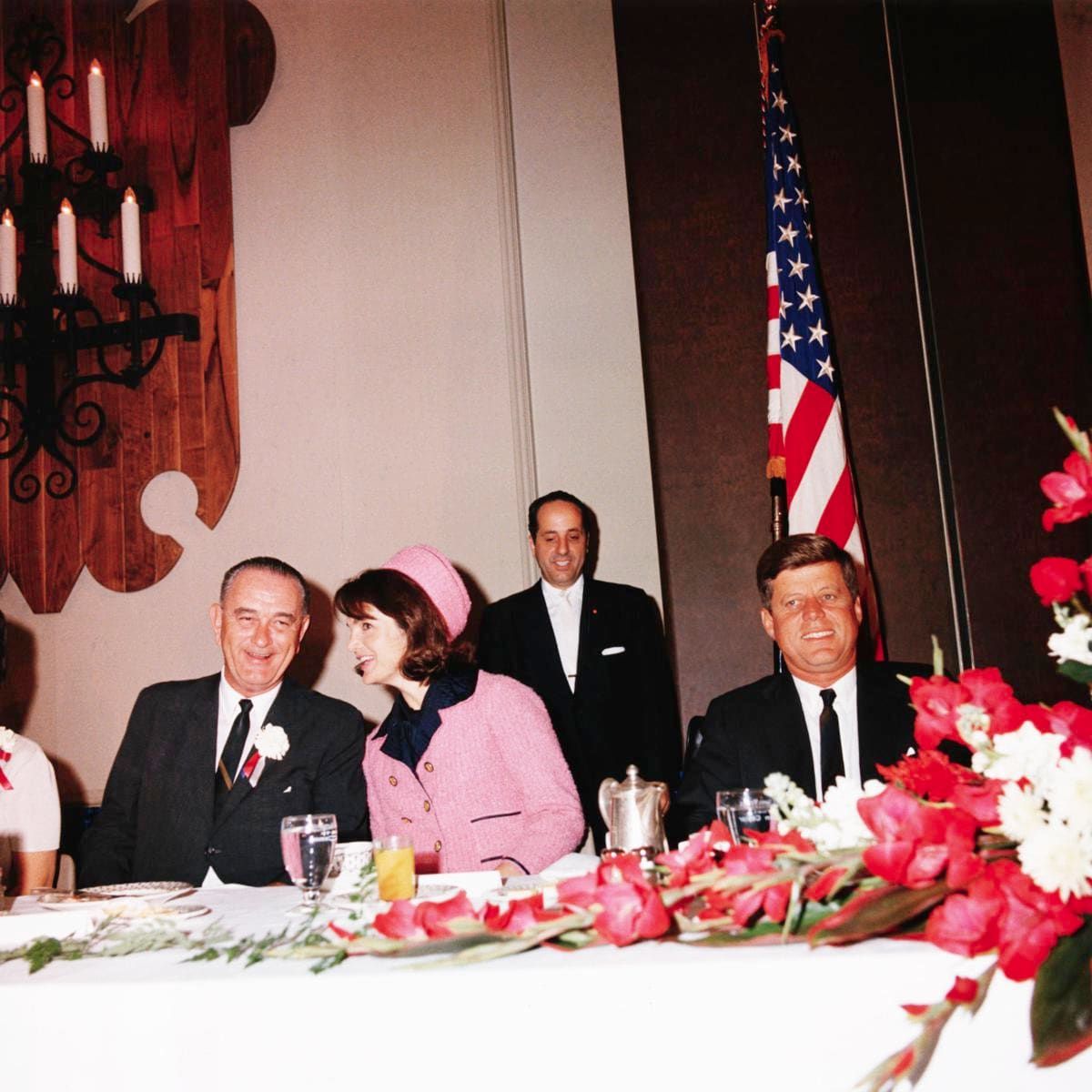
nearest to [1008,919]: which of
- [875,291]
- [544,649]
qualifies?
[544,649]

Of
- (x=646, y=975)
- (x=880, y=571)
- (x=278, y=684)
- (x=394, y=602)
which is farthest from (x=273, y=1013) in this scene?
(x=880, y=571)

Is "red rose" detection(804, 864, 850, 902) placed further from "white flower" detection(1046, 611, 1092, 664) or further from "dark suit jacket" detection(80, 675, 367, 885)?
"dark suit jacket" detection(80, 675, 367, 885)

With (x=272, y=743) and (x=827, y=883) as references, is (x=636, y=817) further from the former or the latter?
(x=272, y=743)

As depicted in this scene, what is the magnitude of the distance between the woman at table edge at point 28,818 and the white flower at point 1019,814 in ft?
7.78

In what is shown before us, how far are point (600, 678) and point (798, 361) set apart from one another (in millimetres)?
1409

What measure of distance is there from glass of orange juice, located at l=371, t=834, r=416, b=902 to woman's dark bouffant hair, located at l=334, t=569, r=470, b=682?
912 millimetres

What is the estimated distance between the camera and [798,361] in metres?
4.05

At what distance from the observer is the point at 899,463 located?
4480mm

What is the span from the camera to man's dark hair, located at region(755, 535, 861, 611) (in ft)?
8.58

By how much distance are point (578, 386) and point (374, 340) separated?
84 centimetres

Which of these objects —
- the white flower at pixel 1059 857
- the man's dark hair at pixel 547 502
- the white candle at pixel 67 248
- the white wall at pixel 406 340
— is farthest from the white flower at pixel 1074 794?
the white candle at pixel 67 248

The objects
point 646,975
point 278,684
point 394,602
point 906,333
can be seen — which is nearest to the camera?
point 646,975

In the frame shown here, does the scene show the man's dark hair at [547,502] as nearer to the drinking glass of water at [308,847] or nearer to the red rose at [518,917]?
the drinking glass of water at [308,847]

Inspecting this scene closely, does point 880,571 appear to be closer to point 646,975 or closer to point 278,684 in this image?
point 278,684
